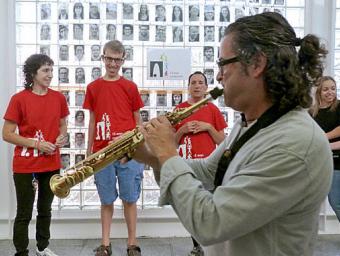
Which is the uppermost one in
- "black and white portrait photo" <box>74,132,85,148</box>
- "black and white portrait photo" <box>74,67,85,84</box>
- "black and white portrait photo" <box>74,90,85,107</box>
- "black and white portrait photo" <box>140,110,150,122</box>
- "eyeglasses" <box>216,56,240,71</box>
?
"black and white portrait photo" <box>74,67,85,84</box>

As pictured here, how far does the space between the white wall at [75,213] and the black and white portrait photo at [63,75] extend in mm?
353

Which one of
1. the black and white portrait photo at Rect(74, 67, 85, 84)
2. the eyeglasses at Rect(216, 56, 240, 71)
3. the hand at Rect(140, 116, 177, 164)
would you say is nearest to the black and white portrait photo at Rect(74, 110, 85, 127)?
the black and white portrait photo at Rect(74, 67, 85, 84)

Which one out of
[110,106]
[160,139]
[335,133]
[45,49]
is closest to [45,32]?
[45,49]

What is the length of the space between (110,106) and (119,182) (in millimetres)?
547

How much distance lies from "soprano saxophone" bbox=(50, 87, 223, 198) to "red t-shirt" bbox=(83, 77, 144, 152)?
5.39ft

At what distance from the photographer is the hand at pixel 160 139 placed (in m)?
1.19

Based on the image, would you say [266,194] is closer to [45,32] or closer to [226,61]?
[226,61]

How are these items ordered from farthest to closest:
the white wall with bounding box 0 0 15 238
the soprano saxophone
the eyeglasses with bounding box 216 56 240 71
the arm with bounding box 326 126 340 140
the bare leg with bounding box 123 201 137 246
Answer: the white wall with bounding box 0 0 15 238, the bare leg with bounding box 123 201 137 246, the arm with bounding box 326 126 340 140, the soprano saxophone, the eyeglasses with bounding box 216 56 240 71

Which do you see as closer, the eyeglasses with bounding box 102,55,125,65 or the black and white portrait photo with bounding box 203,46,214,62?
the eyeglasses with bounding box 102,55,125,65

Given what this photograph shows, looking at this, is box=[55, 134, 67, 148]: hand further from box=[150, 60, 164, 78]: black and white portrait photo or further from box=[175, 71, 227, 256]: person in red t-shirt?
box=[150, 60, 164, 78]: black and white portrait photo

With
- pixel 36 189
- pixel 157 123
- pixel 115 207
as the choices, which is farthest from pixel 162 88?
pixel 157 123

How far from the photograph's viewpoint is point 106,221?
11.0ft

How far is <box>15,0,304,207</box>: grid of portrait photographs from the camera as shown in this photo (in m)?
3.61

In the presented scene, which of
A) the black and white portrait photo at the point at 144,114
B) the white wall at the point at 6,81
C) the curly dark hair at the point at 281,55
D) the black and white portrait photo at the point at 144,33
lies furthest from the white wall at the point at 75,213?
the curly dark hair at the point at 281,55
